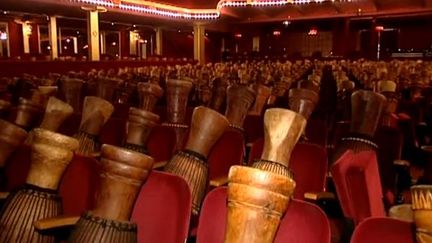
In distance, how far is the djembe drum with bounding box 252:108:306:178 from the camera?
201 centimetres

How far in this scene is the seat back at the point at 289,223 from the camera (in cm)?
164

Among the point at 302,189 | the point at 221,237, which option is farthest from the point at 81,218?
the point at 302,189

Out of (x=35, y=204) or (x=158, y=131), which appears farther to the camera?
(x=158, y=131)

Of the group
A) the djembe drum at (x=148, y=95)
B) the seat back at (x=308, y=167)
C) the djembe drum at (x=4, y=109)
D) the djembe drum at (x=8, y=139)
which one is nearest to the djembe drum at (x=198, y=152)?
the seat back at (x=308, y=167)

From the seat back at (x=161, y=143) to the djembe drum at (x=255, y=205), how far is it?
6.33 ft

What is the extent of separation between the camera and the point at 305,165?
9.15 ft

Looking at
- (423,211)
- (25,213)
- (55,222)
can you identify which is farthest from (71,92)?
(423,211)

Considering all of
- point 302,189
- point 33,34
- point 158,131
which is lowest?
point 302,189

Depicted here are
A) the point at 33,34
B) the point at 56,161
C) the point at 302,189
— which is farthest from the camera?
the point at 33,34

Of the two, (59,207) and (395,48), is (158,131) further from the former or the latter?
(395,48)

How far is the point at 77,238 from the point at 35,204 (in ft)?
1.03

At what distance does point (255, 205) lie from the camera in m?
1.35

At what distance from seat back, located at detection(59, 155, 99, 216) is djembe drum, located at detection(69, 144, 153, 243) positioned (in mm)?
415

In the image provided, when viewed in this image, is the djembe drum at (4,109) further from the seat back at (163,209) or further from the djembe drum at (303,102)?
the djembe drum at (303,102)
